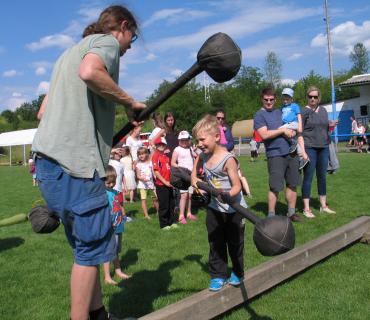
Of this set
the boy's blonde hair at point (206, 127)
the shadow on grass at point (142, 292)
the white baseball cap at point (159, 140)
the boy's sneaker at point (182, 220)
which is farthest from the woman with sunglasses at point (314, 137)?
the boy's blonde hair at point (206, 127)

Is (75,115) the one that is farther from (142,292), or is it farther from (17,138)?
(17,138)

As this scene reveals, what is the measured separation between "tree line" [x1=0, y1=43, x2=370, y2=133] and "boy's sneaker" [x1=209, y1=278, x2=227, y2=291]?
104 feet

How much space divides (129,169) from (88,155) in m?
6.88

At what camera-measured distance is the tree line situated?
4359 centimetres

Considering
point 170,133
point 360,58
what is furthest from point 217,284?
point 360,58

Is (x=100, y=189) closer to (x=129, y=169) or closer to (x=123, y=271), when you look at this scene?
(x=123, y=271)

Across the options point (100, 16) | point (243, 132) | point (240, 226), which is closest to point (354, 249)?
point (240, 226)

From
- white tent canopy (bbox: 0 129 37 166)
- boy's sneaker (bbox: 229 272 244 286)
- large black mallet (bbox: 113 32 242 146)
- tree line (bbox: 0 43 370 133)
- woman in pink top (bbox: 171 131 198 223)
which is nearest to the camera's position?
large black mallet (bbox: 113 32 242 146)

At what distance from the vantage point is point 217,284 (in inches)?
124

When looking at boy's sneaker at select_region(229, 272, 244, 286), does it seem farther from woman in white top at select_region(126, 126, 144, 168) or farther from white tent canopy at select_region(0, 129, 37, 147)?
white tent canopy at select_region(0, 129, 37, 147)

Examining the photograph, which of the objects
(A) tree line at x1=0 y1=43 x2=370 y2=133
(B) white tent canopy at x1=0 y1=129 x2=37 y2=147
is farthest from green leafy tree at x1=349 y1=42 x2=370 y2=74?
(B) white tent canopy at x1=0 y1=129 x2=37 y2=147

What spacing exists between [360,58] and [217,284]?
269ft

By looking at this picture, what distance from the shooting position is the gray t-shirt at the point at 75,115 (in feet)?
6.95

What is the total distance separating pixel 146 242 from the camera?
18.7ft
